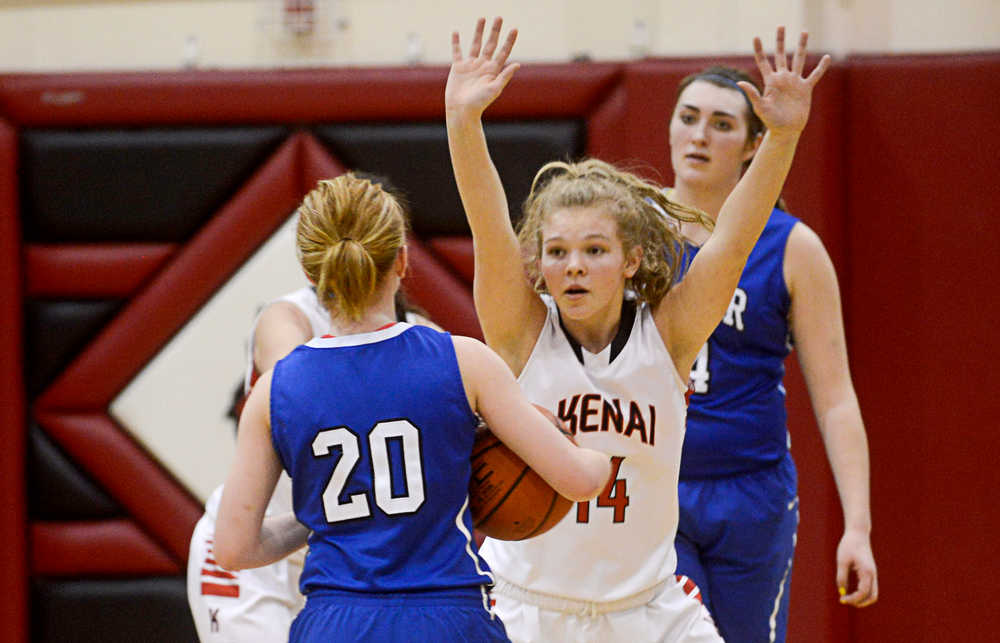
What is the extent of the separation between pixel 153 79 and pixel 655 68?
206 centimetres

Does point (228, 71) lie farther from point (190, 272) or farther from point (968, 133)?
point (968, 133)

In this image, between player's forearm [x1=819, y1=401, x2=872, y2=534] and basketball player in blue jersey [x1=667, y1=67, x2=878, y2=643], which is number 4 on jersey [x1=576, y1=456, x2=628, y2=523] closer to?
basketball player in blue jersey [x1=667, y1=67, x2=878, y2=643]

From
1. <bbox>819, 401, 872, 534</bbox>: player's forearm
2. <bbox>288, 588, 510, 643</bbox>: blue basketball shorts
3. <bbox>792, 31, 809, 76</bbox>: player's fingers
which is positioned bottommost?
<bbox>819, 401, 872, 534</bbox>: player's forearm

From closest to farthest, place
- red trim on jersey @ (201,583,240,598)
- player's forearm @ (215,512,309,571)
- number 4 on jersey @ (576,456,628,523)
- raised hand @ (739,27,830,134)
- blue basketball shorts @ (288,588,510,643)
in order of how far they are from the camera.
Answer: blue basketball shorts @ (288,588,510,643) → player's forearm @ (215,512,309,571) → raised hand @ (739,27,830,134) → number 4 on jersey @ (576,456,628,523) → red trim on jersey @ (201,583,240,598)

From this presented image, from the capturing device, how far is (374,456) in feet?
7.13

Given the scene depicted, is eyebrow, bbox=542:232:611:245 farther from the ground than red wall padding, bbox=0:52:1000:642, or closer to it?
farther from the ground

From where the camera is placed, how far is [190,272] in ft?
16.9

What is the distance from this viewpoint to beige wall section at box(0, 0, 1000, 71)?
4797mm

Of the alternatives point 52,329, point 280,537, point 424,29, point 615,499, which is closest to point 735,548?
point 615,499

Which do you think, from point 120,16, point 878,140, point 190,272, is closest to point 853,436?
point 878,140

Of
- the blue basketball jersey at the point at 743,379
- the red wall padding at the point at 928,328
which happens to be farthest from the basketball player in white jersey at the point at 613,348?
the red wall padding at the point at 928,328

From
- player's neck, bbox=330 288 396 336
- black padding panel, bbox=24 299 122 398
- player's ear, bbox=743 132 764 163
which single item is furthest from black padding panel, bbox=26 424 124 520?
player's neck, bbox=330 288 396 336

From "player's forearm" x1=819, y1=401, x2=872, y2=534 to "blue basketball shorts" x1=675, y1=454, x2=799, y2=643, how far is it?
0.19 meters

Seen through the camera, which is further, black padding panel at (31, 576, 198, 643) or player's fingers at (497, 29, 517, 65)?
black padding panel at (31, 576, 198, 643)
